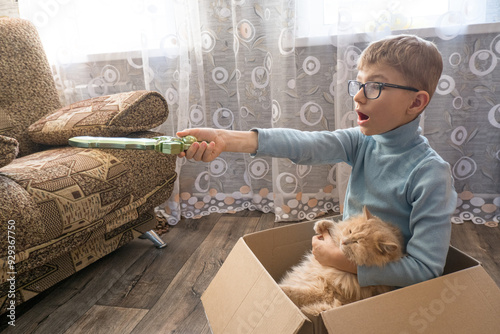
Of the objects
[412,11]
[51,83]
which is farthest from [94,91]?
[412,11]

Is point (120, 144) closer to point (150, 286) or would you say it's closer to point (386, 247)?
point (386, 247)

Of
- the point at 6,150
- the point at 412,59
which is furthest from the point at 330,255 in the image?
the point at 6,150

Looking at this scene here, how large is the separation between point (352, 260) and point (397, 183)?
216mm

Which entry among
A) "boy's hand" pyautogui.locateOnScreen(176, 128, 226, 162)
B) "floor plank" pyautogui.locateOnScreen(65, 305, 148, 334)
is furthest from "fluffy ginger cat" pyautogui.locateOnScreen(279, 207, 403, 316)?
"floor plank" pyautogui.locateOnScreen(65, 305, 148, 334)

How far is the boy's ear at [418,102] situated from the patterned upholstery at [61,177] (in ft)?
3.19

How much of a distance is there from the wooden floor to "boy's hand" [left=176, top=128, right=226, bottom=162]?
0.55 meters

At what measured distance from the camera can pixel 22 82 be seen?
1.57m

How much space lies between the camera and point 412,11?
5.33 feet

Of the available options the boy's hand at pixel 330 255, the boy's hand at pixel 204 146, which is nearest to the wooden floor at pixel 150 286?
the boy's hand at pixel 330 255

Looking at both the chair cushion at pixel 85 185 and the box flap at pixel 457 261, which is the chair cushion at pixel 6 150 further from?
the box flap at pixel 457 261

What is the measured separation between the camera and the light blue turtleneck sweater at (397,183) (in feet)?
2.50

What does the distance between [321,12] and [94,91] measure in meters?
1.22

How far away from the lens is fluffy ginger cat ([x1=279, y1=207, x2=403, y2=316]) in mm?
766

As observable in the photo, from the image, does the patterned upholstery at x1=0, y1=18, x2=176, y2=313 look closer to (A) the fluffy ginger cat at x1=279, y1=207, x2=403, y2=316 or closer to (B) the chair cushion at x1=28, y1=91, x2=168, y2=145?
(B) the chair cushion at x1=28, y1=91, x2=168, y2=145
